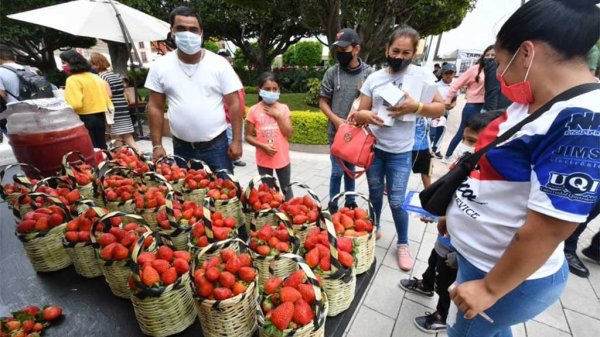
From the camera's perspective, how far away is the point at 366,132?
7.60 ft

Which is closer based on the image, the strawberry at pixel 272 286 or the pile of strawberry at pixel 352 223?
the strawberry at pixel 272 286

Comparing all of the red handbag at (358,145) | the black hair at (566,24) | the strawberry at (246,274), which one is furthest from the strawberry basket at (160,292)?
the red handbag at (358,145)

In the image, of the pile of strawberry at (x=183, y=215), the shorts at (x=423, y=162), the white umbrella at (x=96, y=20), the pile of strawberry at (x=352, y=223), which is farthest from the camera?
the white umbrella at (x=96, y=20)

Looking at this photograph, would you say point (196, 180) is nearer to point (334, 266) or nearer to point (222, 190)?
→ point (222, 190)

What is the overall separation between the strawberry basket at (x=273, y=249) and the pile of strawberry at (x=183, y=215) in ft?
1.25

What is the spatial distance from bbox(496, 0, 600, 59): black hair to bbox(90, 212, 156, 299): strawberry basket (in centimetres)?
160

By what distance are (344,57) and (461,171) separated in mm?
2089

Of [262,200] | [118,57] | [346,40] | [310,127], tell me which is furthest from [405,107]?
[118,57]

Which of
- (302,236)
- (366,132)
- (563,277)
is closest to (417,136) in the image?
(366,132)

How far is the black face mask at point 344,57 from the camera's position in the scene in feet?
8.98

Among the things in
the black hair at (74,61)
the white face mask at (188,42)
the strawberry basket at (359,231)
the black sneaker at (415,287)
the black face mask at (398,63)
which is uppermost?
the white face mask at (188,42)

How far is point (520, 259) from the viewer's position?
0.79 meters

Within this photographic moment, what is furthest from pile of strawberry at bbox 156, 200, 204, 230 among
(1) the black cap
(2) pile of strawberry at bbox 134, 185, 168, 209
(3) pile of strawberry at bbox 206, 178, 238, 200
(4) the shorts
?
(4) the shorts

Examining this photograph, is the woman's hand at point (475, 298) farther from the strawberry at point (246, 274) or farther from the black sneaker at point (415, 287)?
the black sneaker at point (415, 287)
